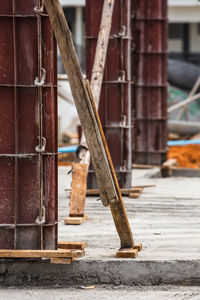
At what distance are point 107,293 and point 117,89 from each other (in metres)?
6.67

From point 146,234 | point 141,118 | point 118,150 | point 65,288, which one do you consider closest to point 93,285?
point 65,288

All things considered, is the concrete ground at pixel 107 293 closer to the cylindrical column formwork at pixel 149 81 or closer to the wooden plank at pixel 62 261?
the wooden plank at pixel 62 261

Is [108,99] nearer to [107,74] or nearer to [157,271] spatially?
[107,74]

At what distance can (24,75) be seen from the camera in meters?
7.77

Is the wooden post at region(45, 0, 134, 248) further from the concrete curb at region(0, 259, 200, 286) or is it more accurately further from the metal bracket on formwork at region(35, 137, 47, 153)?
the concrete curb at region(0, 259, 200, 286)

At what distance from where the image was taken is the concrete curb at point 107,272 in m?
7.63

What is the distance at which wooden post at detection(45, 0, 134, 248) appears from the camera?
23.9 feet

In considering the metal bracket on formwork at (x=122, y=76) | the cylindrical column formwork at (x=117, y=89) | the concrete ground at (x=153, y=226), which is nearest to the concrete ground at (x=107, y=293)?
the concrete ground at (x=153, y=226)

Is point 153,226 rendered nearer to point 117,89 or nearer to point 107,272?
point 107,272

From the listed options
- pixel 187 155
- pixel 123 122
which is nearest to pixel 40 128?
pixel 123 122

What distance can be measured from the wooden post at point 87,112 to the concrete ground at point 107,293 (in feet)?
2.70

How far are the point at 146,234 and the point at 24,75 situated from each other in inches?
110

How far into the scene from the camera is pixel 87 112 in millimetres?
7602

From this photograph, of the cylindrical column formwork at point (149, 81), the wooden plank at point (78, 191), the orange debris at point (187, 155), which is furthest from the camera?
the orange debris at point (187, 155)
